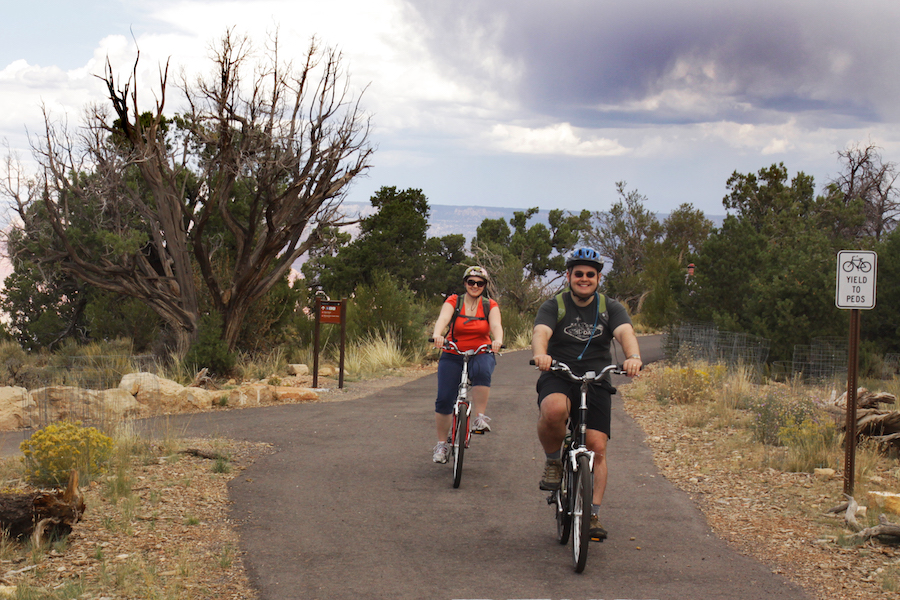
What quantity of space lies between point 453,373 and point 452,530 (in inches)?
73.8

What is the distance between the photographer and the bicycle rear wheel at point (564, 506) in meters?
5.22

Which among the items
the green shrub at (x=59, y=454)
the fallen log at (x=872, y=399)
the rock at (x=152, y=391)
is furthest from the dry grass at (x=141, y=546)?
the fallen log at (x=872, y=399)

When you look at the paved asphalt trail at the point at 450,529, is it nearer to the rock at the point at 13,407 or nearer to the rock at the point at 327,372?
the rock at the point at 13,407

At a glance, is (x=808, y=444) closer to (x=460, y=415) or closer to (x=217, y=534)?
(x=460, y=415)

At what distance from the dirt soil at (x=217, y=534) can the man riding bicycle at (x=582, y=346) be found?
135 centimetres

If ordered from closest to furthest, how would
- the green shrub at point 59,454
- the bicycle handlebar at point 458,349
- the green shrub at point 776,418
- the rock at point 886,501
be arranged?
the rock at point 886,501 < the green shrub at point 59,454 < the bicycle handlebar at point 458,349 < the green shrub at point 776,418

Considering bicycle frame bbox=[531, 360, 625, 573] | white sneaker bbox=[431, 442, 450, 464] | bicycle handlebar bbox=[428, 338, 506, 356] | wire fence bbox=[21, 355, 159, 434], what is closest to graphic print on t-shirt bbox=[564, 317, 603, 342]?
bicycle frame bbox=[531, 360, 625, 573]

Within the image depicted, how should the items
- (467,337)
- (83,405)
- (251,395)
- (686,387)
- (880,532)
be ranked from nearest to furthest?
1. (880,532)
2. (467,337)
3. (83,405)
4. (686,387)
5. (251,395)

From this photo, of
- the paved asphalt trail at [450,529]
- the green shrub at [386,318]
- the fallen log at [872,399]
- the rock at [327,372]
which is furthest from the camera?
the green shrub at [386,318]

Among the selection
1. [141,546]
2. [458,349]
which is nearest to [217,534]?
[141,546]

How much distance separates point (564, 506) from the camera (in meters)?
5.35

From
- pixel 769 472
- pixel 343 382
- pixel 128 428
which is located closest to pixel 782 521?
pixel 769 472

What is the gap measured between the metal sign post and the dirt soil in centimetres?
40

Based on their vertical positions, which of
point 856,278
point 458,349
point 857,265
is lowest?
point 458,349
